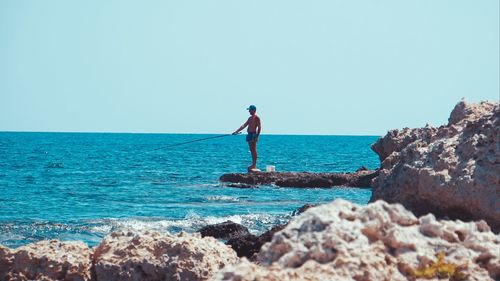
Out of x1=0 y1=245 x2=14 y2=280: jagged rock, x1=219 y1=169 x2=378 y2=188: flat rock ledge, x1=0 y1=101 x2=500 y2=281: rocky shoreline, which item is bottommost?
x1=219 y1=169 x2=378 y2=188: flat rock ledge

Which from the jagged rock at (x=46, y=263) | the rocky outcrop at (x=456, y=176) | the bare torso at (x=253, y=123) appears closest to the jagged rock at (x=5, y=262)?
the jagged rock at (x=46, y=263)

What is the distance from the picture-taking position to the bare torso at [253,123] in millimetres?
24969

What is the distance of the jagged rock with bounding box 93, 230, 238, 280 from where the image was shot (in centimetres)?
777

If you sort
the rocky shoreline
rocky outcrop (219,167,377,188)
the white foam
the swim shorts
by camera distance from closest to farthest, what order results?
the rocky shoreline
the white foam
the swim shorts
rocky outcrop (219,167,377,188)

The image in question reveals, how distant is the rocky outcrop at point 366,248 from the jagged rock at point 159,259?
7.71ft

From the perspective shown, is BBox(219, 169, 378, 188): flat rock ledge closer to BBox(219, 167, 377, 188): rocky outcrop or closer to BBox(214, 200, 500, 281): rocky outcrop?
BBox(219, 167, 377, 188): rocky outcrop

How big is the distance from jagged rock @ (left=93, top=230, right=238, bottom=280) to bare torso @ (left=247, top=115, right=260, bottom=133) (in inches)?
667

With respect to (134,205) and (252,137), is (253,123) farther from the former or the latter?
(134,205)

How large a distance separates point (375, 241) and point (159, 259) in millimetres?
2867

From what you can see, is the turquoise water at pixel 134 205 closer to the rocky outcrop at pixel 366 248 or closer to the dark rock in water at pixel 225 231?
the dark rock in water at pixel 225 231

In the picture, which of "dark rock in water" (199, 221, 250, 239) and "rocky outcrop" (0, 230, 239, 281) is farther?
"dark rock in water" (199, 221, 250, 239)

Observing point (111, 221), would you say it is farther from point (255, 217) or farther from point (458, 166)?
point (458, 166)

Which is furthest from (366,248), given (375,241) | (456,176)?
(456,176)

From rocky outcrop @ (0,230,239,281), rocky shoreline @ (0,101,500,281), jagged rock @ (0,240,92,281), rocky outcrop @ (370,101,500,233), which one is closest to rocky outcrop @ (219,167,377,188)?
rocky shoreline @ (0,101,500,281)
